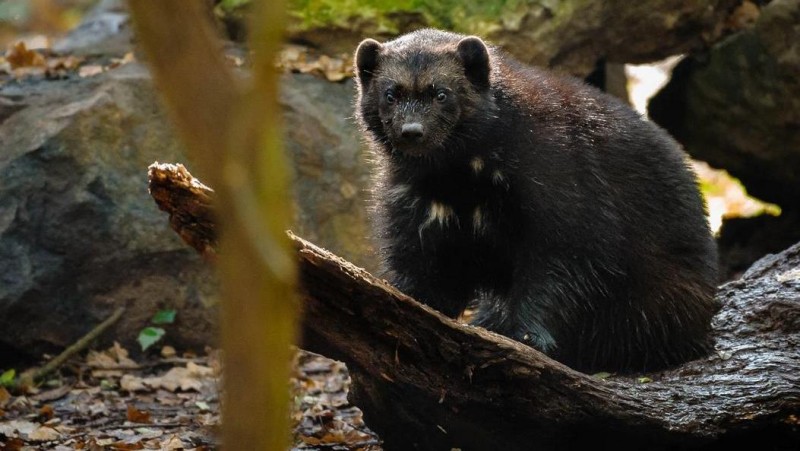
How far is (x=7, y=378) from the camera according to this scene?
7461 mm

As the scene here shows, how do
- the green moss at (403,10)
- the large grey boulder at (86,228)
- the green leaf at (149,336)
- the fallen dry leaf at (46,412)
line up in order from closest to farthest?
1. the fallen dry leaf at (46,412)
2. the large grey boulder at (86,228)
3. the green leaf at (149,336)
4. the green moss at (403,10)

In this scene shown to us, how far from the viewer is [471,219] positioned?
6.07m

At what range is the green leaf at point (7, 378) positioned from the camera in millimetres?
7406

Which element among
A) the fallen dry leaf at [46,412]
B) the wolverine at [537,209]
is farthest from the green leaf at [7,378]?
the wolverine at [537,209]

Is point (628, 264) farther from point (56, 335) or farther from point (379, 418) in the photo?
point (56, 335)

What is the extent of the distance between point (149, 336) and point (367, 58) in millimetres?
2934

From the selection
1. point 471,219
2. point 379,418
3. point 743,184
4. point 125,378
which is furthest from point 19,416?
point 743,184

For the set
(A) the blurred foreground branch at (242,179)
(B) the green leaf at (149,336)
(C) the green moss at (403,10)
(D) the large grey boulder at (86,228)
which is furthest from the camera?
(C) the green moss at (403,10)

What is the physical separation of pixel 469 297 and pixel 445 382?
1.55 metres

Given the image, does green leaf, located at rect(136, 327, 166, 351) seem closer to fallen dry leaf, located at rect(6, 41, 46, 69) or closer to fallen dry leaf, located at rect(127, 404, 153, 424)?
A: fallen dry leaf, located at rect(127, 404, 153, 424)

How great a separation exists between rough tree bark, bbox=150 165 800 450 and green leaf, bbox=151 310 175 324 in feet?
9.87

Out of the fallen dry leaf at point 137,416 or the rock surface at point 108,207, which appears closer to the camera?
the fallen dry leaf at point 137,416

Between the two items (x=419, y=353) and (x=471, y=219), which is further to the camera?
(x=471, y=219)

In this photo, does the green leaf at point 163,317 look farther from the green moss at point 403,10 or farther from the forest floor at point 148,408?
the green moss at point 403,10
